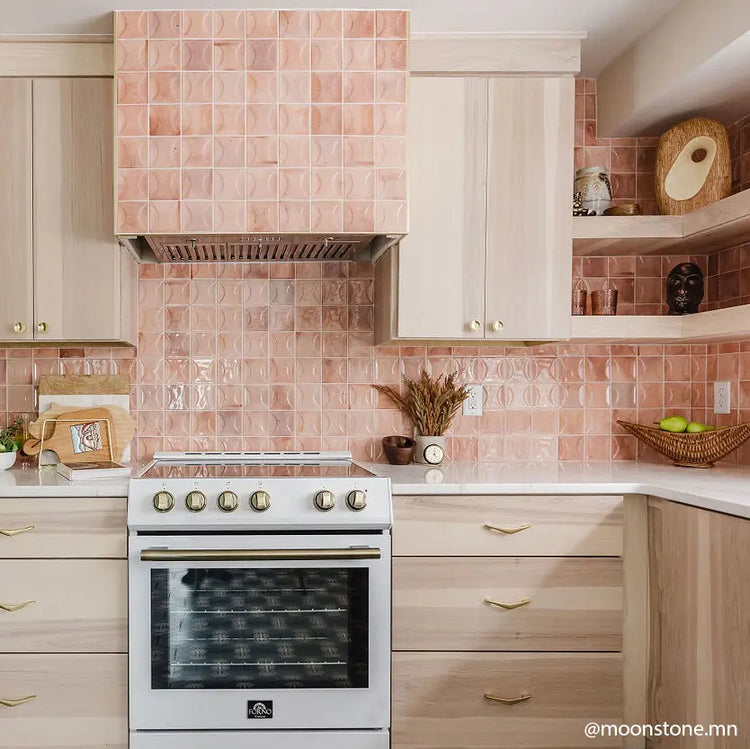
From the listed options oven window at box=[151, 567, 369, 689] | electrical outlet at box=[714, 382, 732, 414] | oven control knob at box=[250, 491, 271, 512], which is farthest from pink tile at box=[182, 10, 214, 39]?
electrical outlet at box=[714, 382, 732, 414]

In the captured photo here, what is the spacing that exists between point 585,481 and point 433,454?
60 cm

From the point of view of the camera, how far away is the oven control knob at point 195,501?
2094mm

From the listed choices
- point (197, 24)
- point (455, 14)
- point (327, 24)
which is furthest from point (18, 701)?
point (455, 14)

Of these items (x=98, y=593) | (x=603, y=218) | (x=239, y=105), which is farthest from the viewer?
(x=603, y=218)

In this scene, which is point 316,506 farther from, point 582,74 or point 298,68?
point 582,74

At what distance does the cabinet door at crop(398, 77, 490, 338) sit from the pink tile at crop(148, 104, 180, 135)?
0.75 meters

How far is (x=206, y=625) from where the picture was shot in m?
2.14

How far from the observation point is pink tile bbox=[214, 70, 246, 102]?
7.55ft

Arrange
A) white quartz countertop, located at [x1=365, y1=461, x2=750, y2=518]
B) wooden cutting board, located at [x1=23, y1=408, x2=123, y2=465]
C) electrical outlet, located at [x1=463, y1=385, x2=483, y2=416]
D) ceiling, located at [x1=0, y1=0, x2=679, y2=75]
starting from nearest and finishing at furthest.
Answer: white quartz countertop, located at [x1=365, y1=461, x2=750, y2=518], ceiling, located at [x1=0, y1=0, x2=679, y2=75], wooden cutting board, located at [x1=23, y1=408, x2=123, y2=465], electrical outlet, located at [x1=463, y1=385, x2=483, y2=416]

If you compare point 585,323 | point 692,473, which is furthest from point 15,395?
point 692,473

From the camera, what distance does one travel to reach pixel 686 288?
262 centimetres

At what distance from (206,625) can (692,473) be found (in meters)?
1.61

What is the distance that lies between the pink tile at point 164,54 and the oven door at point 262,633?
1.45 m

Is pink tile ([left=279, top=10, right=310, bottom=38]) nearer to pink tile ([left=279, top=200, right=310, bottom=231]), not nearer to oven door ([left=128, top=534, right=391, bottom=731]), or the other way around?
pink tile ([left=279, top=200, right=310, bottom=231])
